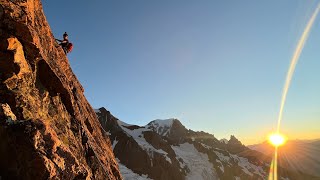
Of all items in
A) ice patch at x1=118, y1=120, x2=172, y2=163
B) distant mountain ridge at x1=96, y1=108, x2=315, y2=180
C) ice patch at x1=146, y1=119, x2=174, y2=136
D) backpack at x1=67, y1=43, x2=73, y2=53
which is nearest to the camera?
backpack at x1=67, y1=43, x2=73, y2=53

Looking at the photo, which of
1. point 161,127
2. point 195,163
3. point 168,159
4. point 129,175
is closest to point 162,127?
point 161,127

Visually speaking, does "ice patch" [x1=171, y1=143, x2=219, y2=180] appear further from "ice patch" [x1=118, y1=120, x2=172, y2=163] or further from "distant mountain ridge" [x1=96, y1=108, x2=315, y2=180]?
"ice patch" [x1=118, y1=120, x2=172, y2=163]

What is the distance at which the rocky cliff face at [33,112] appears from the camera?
1094 centimetres

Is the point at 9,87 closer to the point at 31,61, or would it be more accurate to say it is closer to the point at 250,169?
the point at 31,61

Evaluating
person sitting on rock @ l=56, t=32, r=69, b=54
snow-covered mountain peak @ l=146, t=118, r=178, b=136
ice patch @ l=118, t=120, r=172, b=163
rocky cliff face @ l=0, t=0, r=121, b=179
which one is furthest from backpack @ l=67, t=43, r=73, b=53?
snow-covered mountain peak @ l=146, t=118, r=178, b=136

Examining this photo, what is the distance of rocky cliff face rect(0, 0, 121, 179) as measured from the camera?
1094 centimetres

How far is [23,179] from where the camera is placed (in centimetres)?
1070

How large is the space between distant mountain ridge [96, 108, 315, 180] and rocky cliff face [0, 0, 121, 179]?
84.2 metres

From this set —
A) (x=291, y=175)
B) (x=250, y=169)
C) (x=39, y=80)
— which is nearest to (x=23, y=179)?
(x=39, y=80)

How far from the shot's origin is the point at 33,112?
1389cm

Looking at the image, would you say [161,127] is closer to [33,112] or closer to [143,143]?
[143,143]

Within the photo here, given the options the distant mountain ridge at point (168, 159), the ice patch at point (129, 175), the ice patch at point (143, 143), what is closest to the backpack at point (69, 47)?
the ice patch at point (129, 175)

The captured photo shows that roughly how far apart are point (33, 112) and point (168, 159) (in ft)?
366

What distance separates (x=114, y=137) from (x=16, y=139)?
108230 mm
